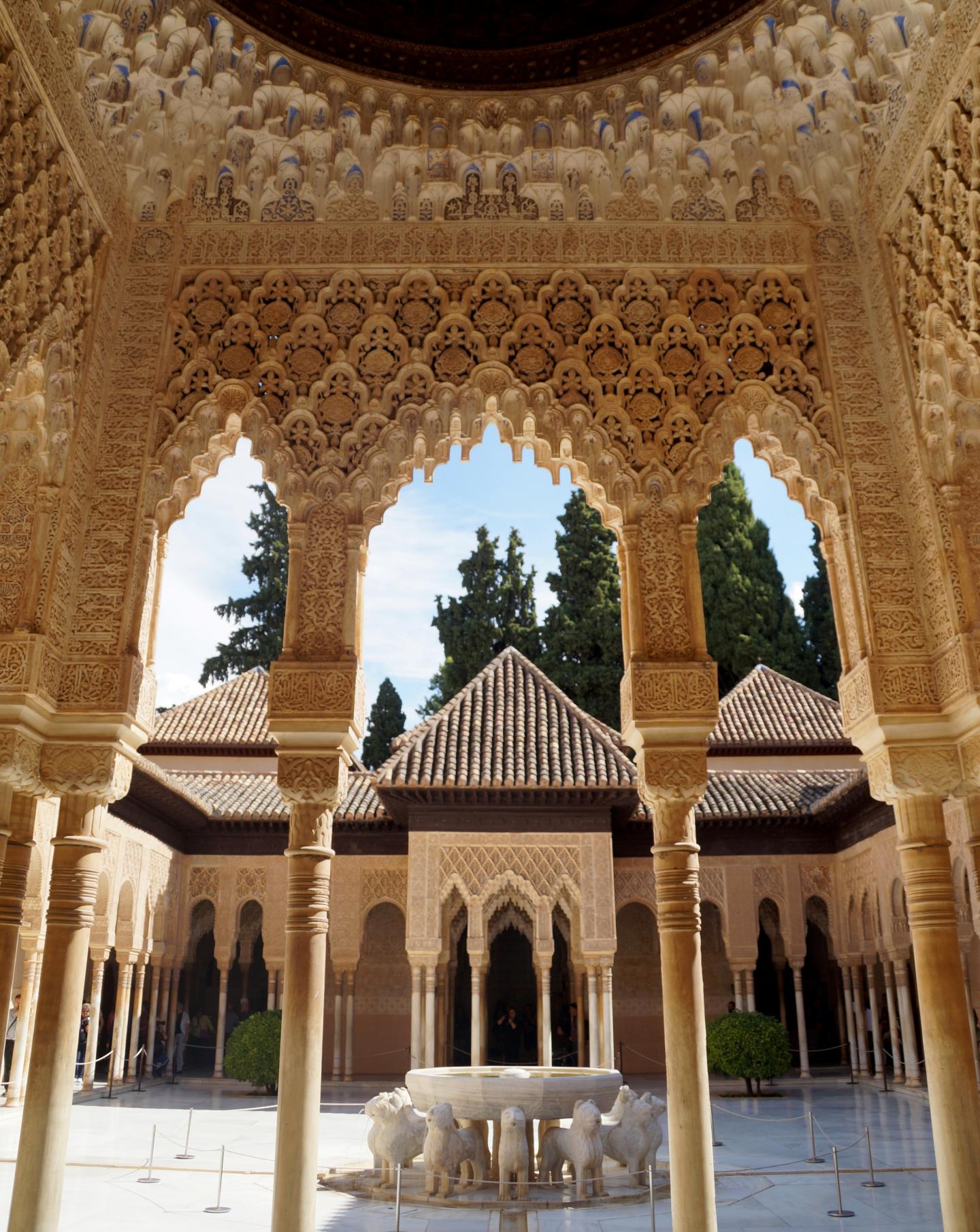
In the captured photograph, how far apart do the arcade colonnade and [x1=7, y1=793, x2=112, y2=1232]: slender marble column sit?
17 mm

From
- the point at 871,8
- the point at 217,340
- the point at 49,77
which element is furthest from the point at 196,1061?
the point at 871,8

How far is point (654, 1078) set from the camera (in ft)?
57.7

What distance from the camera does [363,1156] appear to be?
968 centimetres

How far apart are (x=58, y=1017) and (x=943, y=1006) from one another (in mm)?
4169

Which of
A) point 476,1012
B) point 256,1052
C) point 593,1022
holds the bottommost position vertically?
point 256,1052

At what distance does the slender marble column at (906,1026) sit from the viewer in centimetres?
1480

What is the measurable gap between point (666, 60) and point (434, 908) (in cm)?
1221

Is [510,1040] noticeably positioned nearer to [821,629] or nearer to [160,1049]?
[160,1049]

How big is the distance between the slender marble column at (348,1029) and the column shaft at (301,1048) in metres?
12.7

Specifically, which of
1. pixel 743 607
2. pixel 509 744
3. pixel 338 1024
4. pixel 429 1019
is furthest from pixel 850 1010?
pixel 743 607

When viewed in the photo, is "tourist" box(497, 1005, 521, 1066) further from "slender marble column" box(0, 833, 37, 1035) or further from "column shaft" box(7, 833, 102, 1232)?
"slender marble column" box(0, 833, 37, 1035)

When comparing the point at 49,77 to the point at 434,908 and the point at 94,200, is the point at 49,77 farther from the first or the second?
the point at 434,908

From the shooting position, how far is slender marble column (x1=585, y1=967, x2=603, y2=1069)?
14156 millimetres

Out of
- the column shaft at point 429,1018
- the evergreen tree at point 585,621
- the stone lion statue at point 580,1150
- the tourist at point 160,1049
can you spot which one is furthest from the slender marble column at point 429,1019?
the evergreen tree at point 585,621
